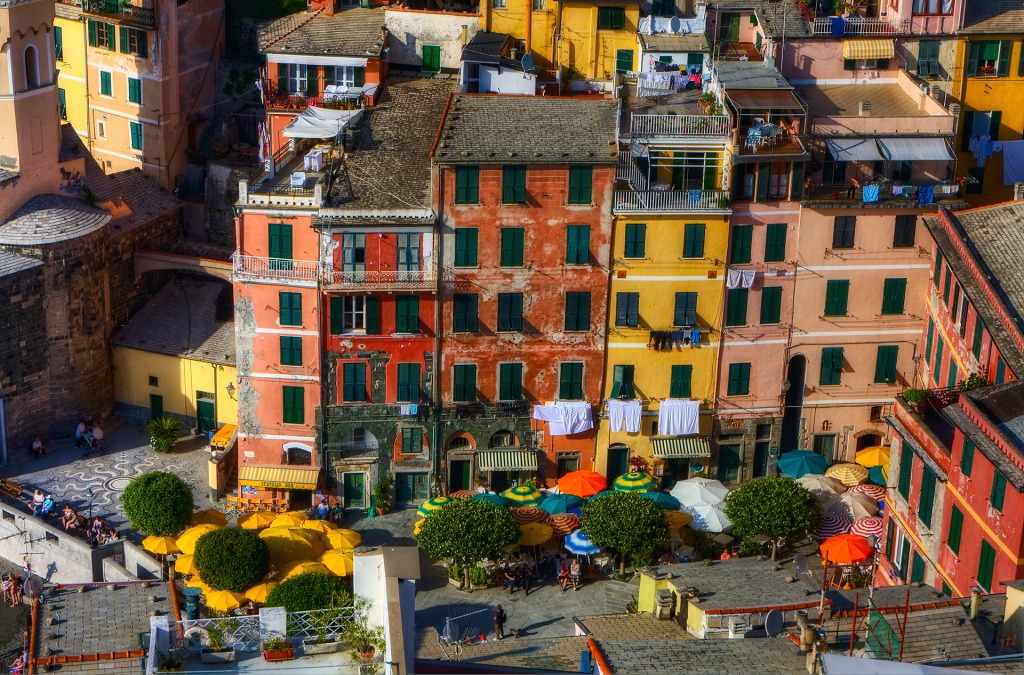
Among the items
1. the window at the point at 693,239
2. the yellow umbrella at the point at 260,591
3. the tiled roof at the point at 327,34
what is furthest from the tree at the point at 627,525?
the tiled roof at the point at 327,34

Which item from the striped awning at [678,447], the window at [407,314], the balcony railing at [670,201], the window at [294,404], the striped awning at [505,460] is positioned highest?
the balcony railing at [670,201]

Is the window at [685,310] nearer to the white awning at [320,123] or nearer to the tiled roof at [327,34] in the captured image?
the white awning at [320,123]

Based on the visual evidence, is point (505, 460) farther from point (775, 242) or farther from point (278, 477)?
point (775, 242)

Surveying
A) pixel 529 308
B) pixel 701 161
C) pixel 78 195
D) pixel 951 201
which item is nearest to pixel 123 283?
pixel 78 195

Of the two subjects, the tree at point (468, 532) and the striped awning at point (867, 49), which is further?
the striped awning at point (867, 49)

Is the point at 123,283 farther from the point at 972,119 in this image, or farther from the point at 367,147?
the point at 972,119

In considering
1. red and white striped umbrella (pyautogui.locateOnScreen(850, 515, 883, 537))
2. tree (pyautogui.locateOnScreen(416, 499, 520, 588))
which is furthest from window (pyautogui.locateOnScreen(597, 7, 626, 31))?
red and white striped umbrella (pyautogui.locateOnScreen(850, 515, 883, 537))
